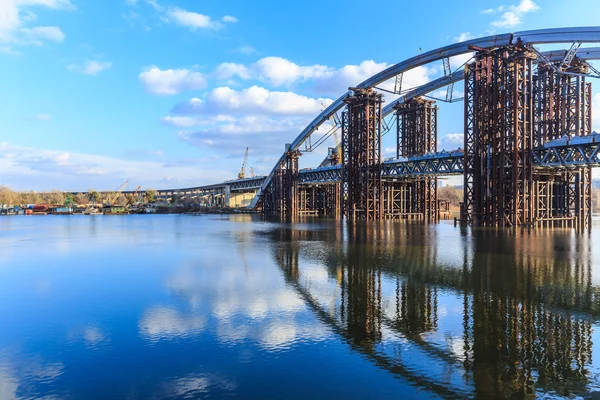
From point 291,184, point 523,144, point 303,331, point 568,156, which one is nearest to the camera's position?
point 303,331

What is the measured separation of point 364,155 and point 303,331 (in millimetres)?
83246

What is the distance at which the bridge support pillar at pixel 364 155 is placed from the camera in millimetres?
93438

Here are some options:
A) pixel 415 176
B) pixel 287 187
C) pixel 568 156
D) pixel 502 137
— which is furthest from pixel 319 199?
pixel 568 156

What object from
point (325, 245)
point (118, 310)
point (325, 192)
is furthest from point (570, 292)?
point (325, 192)

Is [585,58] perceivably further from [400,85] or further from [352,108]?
[352,108]

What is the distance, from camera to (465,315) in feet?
51.1

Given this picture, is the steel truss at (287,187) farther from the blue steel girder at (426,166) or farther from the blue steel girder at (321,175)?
the blue steel girder at (426,166)

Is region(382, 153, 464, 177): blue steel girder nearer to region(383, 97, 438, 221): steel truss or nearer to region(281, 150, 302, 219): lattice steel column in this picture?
region(383, 97, 438, 221): steel truss

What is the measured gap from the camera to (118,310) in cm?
1703

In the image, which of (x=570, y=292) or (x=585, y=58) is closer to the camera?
(x=570, y=292)

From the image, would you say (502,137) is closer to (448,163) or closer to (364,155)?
(448,163)

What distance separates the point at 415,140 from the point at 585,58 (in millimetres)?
40406

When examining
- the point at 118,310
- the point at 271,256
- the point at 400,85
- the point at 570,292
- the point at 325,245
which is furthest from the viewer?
the point at 400,85

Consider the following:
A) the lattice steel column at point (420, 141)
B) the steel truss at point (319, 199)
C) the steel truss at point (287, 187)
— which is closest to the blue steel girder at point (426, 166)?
the lattice steel column at point (420, 141)
